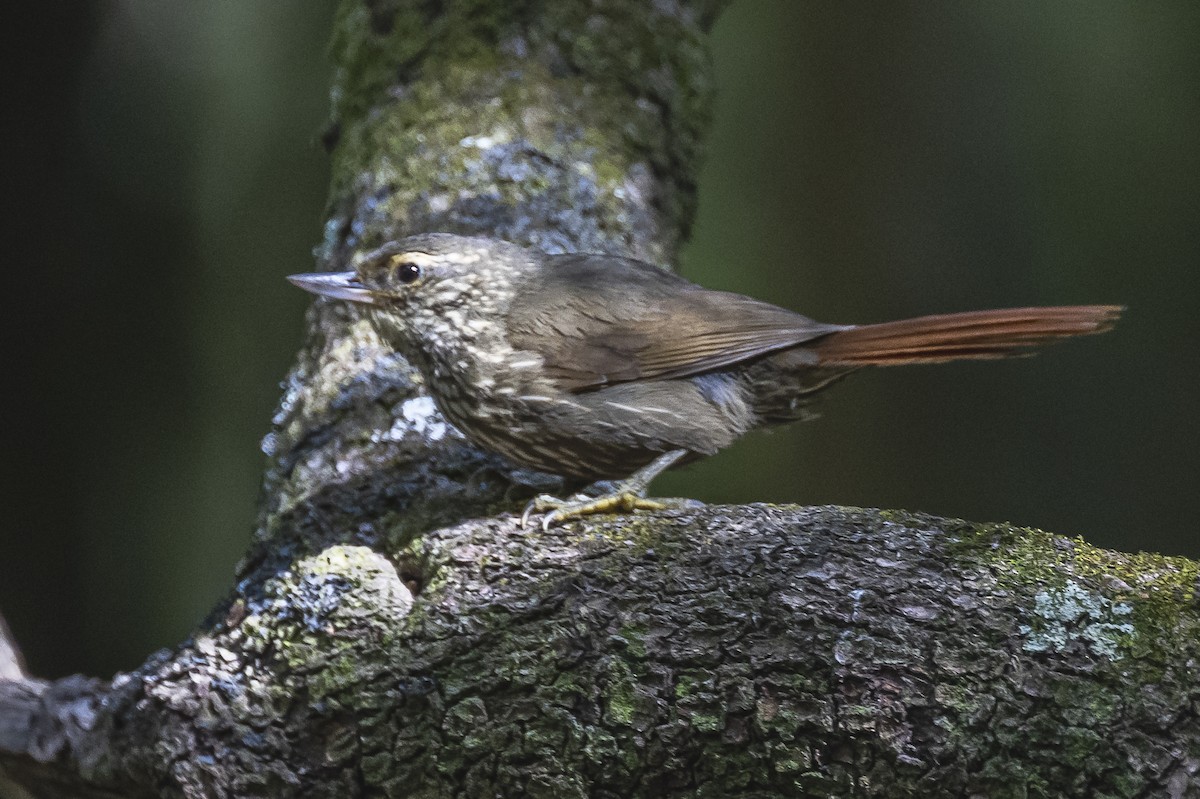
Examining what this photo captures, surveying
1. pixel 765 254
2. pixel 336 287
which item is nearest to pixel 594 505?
pixel 336 287

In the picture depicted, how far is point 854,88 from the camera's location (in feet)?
18.4

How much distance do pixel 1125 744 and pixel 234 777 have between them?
4.66 ft

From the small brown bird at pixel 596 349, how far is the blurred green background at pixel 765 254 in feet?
3.72

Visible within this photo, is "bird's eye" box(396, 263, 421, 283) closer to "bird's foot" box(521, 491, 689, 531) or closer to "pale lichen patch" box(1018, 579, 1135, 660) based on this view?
"bird's foot" box(521, 491, 689, 531)

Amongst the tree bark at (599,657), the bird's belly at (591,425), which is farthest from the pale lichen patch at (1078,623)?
the bird's belly at (591,425)

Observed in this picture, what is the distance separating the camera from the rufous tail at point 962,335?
7.15ft

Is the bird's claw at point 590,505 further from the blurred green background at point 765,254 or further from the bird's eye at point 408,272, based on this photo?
the blurred green background at point 765,254

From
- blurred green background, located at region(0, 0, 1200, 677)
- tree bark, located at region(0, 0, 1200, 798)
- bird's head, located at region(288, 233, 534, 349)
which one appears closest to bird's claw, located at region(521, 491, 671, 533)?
tree bark, located at region(0, 0, 1200, 798)

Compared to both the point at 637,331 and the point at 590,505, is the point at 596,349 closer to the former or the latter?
the point at 637,331

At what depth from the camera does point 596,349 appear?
253 cm

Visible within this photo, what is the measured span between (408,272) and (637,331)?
577mm

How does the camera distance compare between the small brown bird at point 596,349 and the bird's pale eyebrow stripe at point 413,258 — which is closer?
the small brown bird at point 596,349

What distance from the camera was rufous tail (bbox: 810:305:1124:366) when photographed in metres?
2.18

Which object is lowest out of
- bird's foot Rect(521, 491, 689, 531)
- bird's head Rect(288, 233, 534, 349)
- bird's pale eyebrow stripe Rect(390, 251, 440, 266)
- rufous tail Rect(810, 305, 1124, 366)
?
bird's foot Rect(521, 491, 689, 531)
